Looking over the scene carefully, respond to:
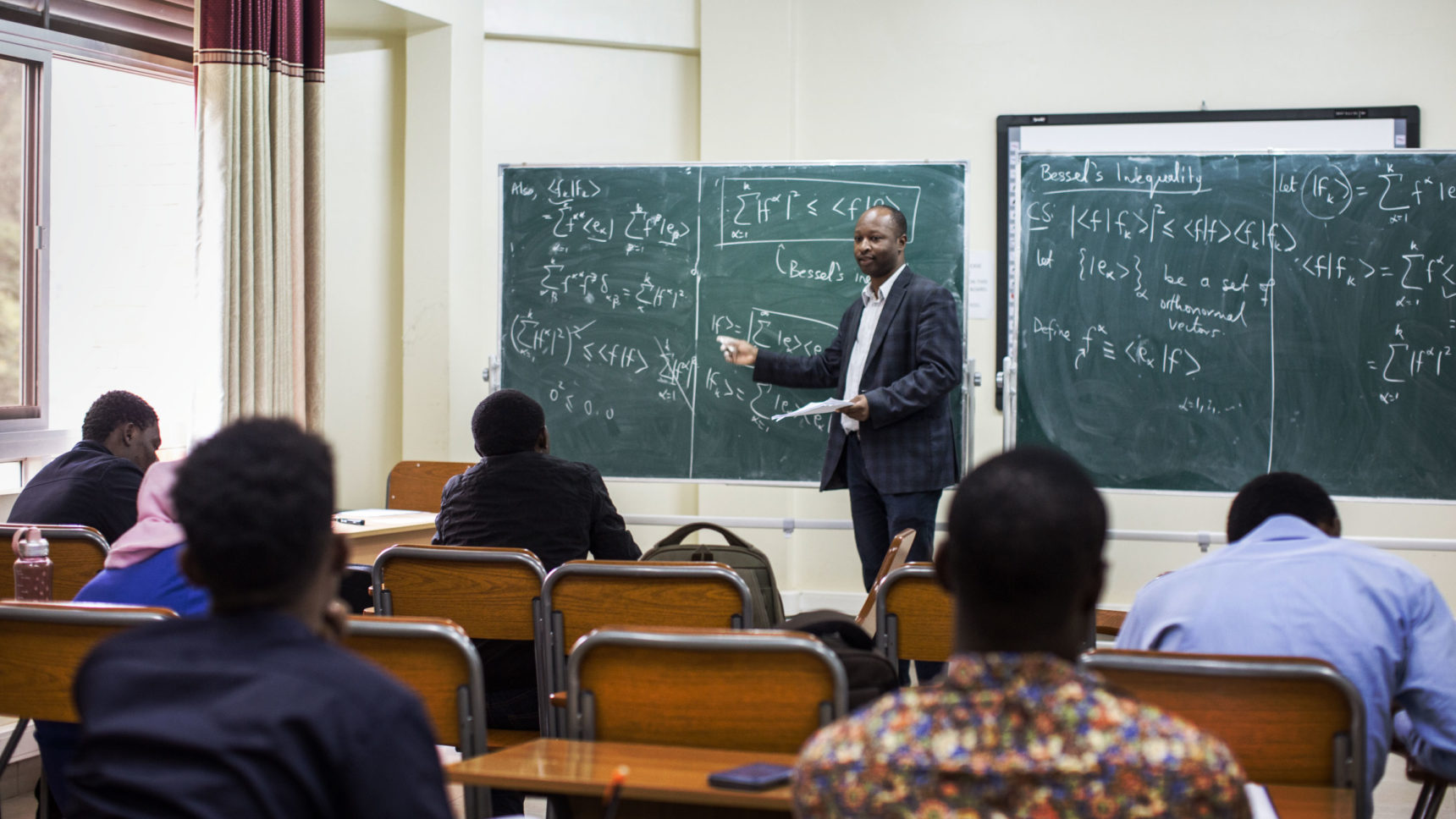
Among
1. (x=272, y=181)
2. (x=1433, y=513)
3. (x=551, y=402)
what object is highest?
(x=272, y=181)

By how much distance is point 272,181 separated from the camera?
15.2ft

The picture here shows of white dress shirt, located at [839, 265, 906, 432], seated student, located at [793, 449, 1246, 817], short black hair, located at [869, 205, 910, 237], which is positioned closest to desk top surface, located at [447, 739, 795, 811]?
seated student, located at [793, 449, 1246, 817]

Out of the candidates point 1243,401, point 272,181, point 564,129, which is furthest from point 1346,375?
point 272,181

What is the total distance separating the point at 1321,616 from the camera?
1863 millimetres

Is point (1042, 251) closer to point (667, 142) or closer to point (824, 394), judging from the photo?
point (824, 394)

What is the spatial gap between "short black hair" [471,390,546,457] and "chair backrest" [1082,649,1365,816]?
1720 millimetres

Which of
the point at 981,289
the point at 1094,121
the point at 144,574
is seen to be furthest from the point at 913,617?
the point at 1094,121

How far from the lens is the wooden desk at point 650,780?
1.38 meters

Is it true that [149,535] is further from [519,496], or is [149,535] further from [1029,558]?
[1029,558]

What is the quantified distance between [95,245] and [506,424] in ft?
8.11

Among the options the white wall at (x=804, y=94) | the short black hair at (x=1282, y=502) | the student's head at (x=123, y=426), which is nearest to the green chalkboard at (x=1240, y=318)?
the white wall at (x=804, y=94)

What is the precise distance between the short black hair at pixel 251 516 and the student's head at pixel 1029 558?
588 mm

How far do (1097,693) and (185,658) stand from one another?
76 centimetres

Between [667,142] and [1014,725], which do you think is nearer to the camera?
[1014,725]
